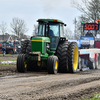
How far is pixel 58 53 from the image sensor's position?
38.9ft

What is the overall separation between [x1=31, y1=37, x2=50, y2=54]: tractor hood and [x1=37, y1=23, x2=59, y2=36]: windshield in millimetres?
671

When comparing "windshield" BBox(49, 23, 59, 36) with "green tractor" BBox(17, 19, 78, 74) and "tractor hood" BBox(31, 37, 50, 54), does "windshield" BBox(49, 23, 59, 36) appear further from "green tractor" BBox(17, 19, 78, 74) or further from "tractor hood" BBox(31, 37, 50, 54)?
"tractor hood" BBox(31, 37, 50, 54)

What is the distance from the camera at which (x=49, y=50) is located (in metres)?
11.9

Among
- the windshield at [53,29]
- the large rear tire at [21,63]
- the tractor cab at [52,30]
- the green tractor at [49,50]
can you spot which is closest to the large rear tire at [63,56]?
the green tractor at [49,50]

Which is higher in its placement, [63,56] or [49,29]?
[49,29]

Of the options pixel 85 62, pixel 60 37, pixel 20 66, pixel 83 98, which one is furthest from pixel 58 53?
pixel 83 98

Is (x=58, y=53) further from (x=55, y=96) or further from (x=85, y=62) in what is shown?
(x=55, y=96)

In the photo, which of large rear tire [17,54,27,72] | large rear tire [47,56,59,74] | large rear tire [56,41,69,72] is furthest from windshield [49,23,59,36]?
large rear tire [17,54,27,72]

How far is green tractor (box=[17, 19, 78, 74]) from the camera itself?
36.8ft

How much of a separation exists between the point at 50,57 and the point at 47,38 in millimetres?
1100

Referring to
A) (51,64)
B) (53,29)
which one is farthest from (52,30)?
(51,64)

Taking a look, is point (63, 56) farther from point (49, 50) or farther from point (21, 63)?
point (21, 63)

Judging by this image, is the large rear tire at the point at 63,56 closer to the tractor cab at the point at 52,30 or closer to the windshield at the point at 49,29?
the tractor cab at the point at 52,30

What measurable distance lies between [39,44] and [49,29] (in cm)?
120
